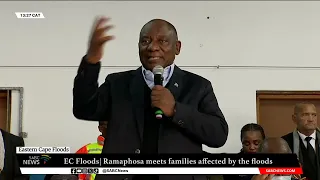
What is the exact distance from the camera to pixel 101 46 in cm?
188

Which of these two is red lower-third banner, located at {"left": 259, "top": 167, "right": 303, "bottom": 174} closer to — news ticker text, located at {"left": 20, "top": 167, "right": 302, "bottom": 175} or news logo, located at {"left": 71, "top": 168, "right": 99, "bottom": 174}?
news ticker text, located at {"left": 20, "top": 167, "right": 302, "bottom": 175}

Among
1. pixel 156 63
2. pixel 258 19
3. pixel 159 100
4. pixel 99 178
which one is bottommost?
pixel 99 178

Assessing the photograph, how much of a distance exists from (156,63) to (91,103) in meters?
Answer: 0.28

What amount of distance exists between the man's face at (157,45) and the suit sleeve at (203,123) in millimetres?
224

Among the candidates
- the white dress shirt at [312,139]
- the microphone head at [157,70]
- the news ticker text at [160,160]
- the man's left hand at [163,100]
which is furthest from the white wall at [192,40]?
the news ticker text at [160,160]

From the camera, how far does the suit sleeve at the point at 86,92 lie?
1.92 metres

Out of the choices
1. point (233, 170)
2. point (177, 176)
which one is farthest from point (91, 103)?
point (233, 170)

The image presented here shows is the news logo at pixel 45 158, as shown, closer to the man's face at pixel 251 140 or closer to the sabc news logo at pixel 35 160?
the sabc news logo at pixel 35 160

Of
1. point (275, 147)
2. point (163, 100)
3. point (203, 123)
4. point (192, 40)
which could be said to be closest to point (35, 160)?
point (163, 100)

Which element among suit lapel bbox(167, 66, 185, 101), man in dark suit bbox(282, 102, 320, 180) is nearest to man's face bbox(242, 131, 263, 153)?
man in dark suit bbox(282, 102, 320, 180)

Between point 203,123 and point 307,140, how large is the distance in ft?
11.9

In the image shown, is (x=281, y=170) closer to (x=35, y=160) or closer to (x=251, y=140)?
(x=35, y=160)

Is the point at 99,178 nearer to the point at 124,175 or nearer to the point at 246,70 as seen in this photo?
the point at 124,175

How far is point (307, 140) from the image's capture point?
5230 millimetres
